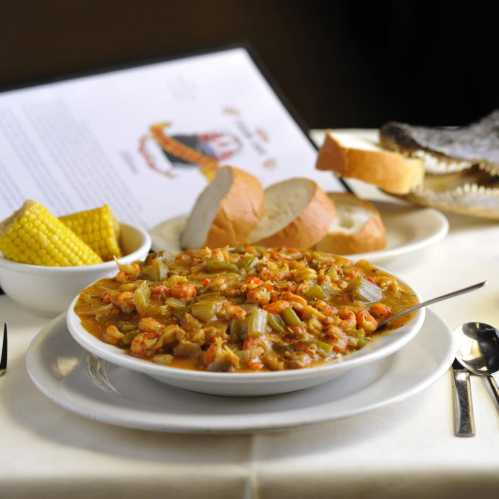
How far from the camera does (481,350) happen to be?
1621 millimetres

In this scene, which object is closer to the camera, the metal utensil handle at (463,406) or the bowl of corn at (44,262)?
the metal utensil handle at (463,406)

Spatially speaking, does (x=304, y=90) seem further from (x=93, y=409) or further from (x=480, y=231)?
(x=93, y=409)

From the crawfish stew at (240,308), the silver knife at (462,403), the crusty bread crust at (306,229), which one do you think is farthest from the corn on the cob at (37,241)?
the silver knife at (462,403)

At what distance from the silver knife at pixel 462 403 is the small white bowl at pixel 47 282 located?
0.72 m

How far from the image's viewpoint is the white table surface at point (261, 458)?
1261 millimetres

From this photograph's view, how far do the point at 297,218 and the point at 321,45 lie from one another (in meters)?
3.52

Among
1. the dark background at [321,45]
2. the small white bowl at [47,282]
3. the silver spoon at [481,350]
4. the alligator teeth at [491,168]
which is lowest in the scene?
the dark background at [321,45]

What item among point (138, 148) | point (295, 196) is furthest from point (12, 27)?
point (295, 196)

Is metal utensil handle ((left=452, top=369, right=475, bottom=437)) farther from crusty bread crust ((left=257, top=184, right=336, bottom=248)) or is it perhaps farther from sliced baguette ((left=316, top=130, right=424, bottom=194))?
sliced baguette ((left=316, top=130, right=424, bottom=194))

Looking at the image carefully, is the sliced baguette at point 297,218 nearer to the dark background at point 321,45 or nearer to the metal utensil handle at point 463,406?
the metal utensil handle at point 463,406

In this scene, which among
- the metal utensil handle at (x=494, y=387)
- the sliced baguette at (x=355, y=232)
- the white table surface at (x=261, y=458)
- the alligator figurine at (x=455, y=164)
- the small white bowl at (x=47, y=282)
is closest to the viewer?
the white table surface at (x=261, y=458)

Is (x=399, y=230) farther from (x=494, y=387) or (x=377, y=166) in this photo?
(x=494, y=387)

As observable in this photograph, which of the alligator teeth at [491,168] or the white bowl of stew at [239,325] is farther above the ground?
the white bowl of stew at [239,325]

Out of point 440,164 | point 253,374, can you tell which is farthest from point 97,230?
point 440,164
